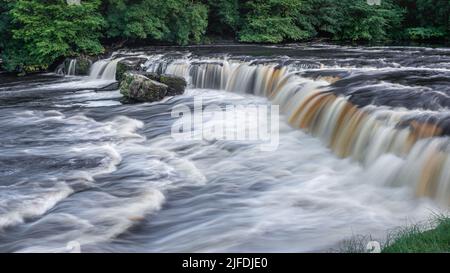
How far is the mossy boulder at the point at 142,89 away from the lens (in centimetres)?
1457

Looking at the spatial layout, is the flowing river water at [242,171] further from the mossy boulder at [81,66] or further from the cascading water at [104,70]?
the mossy boulder at [81,66]

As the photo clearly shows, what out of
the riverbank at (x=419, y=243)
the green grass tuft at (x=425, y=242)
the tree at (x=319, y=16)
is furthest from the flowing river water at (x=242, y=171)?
the tree at (x=319, y=16)

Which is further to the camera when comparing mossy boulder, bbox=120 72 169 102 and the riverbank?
mossy boulder, bbox=120 72 169 102

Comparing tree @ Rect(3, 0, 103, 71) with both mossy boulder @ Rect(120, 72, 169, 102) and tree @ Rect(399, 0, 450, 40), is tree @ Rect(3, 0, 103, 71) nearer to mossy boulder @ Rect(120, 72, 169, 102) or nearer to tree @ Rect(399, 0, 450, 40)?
mossy boulder @ Rect(120, 72, 169, 102)

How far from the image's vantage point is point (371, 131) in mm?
8398

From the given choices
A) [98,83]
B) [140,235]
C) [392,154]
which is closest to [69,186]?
[140,235]

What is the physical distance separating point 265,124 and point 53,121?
5327 millimetres

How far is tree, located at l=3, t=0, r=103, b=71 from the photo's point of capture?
19969mm

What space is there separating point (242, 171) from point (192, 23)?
52.5 ft

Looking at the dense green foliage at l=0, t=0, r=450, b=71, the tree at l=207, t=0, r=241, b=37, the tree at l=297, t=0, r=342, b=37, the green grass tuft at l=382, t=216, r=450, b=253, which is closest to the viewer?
the green grass tuft at l=382, t=216, r=450, b=253

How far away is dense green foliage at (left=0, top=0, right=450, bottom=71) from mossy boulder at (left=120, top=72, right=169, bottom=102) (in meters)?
6.84

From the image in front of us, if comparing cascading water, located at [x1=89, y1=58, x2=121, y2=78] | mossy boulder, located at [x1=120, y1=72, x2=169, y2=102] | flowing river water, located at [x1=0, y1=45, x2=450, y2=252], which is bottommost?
flowing river water, located at [x1=0, y1=45, x2=450, y2=252]

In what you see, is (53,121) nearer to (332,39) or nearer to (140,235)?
(140,235)

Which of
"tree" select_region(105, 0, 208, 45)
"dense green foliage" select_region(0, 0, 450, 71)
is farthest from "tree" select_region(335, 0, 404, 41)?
"tree" select_region(105, 0, 208, 45)
